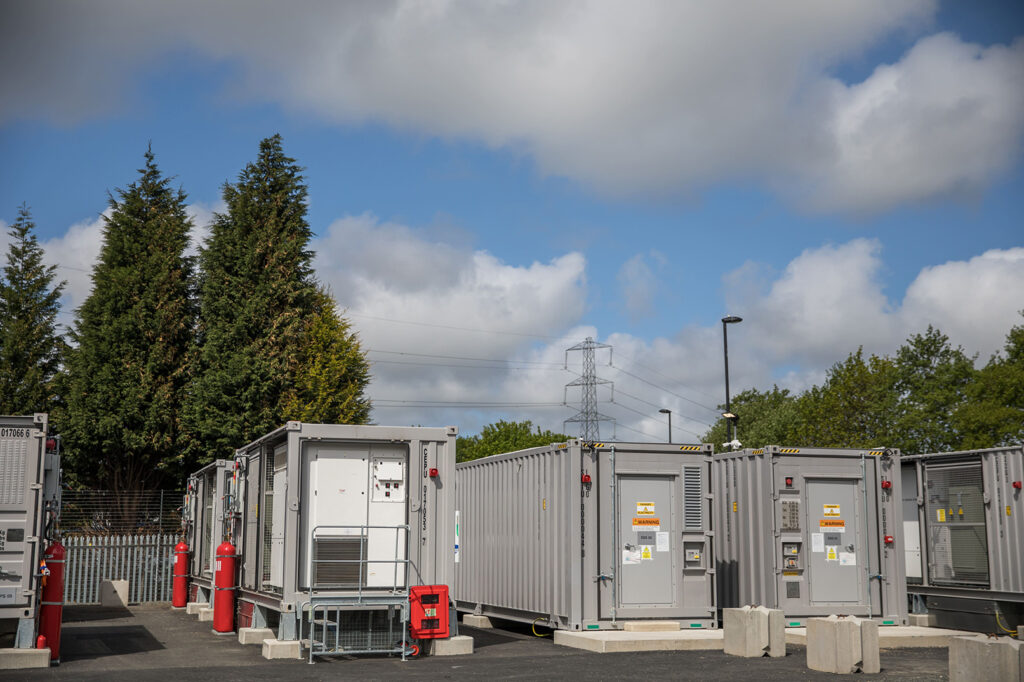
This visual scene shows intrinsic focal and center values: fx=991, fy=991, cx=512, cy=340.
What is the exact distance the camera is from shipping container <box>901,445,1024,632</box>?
16.3m

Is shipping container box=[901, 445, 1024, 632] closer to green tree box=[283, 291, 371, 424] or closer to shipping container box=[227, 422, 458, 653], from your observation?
shipping container box=[227, 422, 458, 653]

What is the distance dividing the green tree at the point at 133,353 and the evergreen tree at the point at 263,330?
3.30ft

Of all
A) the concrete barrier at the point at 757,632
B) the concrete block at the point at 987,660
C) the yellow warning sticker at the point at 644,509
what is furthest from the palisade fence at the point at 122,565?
Result: the concrete block at the point at 987,660

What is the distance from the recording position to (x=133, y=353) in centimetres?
3531

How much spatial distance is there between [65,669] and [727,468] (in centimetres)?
1088

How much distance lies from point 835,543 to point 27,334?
34.4 metres

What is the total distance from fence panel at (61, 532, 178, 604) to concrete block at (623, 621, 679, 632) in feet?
48.4

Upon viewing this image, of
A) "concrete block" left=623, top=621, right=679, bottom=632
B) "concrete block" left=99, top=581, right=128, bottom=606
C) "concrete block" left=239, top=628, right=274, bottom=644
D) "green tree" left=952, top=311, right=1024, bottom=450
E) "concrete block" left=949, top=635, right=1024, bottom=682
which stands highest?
"green tree" left=952, top=311, right=1024, bottom=450

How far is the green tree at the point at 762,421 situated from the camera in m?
56.5

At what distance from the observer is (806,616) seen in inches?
633

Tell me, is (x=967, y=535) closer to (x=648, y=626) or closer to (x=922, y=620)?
(x=922, y=620)

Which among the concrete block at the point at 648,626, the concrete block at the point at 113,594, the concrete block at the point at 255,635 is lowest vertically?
the concrete block at the point at 113,594

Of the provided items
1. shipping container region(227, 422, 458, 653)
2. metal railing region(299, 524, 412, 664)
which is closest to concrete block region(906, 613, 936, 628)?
shipping container region(227, 422, 458, 653)

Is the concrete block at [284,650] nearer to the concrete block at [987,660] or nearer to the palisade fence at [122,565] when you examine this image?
the concrete block at [987,660]
